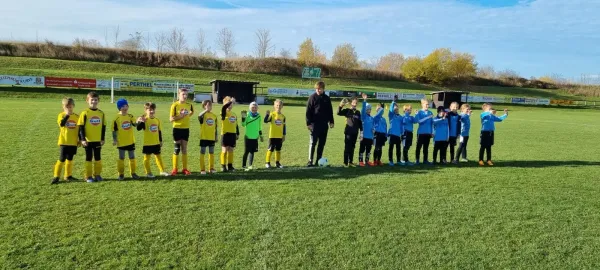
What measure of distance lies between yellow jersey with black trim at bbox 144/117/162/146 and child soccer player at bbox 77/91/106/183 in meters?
0.79

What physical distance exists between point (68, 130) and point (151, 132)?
1429 millimetres

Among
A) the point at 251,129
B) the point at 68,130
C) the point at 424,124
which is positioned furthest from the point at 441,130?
the point at 68,130

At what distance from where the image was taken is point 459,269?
4395 mm

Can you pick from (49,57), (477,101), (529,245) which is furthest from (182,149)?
(49,57)

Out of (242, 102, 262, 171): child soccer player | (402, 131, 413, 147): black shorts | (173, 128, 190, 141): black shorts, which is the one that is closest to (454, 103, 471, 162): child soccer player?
(402, 131, 413, 147): black shorts

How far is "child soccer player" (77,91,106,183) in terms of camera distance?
23.7 feet

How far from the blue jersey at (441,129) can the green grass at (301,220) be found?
1397 mm

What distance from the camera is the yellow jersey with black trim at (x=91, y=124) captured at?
7253 millimetres

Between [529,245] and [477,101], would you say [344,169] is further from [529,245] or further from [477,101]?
[477,101]

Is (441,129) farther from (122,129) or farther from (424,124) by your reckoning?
(122,129)

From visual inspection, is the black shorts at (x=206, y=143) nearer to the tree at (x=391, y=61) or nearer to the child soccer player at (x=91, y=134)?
the child soccer player at (x=91, y=134)

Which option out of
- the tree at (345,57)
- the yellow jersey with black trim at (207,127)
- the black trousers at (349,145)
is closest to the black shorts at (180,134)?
the yellow jersey with black trim at (207,127)

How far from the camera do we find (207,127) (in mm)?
8352

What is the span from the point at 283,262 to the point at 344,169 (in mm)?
5006
